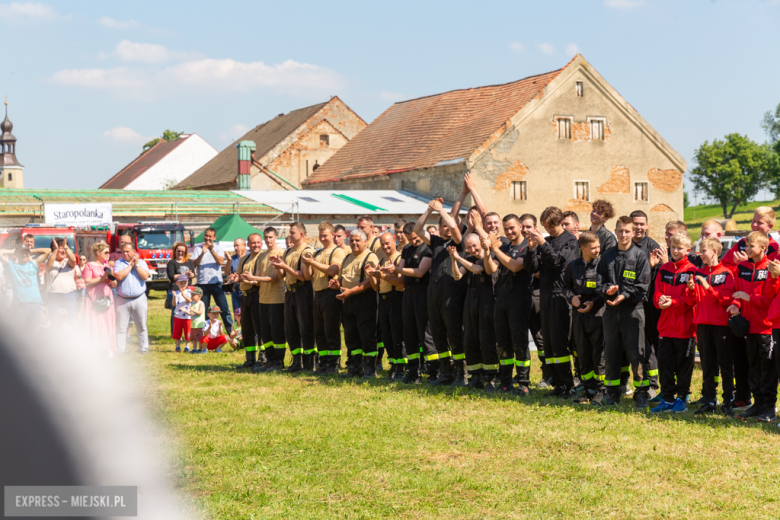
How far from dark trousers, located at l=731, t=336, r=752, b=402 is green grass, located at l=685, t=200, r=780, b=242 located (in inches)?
2513

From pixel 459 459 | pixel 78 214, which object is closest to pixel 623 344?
pixel 459 459

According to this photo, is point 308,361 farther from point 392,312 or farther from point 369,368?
point 392,312

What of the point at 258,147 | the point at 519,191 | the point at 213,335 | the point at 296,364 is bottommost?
the point at 296,364

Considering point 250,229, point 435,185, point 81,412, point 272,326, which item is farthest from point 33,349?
point 435,185

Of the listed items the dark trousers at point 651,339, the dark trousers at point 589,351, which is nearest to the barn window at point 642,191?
the dark trousers at point 651,339

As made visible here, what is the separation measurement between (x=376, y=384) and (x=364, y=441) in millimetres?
3141

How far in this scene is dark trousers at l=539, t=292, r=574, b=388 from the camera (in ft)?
29.1

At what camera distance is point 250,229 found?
22.9 metres

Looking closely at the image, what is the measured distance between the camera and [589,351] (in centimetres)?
871

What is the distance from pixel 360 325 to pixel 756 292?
5.16 m

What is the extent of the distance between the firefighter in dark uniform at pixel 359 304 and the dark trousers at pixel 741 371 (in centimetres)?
463

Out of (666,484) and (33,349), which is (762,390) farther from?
(33,349)

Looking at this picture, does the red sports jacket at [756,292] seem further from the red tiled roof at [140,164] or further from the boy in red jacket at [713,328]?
the red tiled roof at [140,164]

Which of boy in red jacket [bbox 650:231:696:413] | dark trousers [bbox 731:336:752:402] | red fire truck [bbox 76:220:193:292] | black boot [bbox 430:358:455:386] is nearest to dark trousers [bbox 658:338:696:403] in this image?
boy in red jacket [bbox 650:231:696:413]
